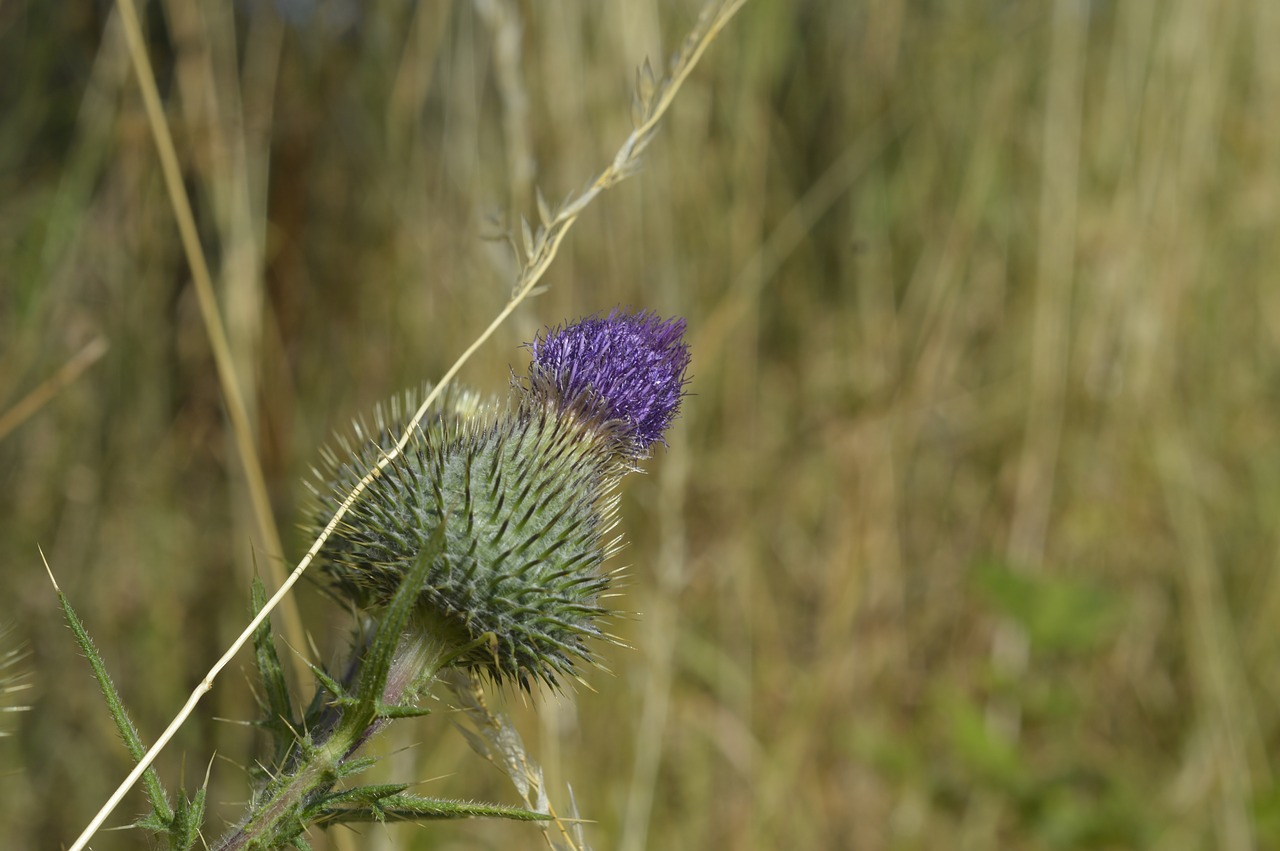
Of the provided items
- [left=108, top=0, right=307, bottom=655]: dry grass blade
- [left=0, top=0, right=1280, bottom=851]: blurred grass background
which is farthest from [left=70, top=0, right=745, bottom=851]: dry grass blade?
[left=0, top=0, right=1280, bottom=851]: blurred grass background

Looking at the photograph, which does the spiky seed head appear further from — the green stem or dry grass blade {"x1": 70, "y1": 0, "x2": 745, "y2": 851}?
the green stem

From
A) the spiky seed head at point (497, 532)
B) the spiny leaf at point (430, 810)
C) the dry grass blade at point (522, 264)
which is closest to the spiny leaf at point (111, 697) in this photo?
the dry grass blade at point (522, 264)

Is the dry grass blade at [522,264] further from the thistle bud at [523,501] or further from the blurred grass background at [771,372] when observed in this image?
the blurred grass background at [771,372]

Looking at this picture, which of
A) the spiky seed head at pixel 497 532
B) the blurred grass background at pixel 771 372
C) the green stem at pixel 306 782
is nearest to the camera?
the green stem at pixel 306 782

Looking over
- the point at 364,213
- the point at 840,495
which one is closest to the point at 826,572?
the point at 840,495

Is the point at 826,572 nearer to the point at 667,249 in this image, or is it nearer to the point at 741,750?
the point at 741,750

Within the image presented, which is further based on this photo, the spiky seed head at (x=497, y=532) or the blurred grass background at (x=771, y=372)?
the blurred grass background at (x=771, y=372)

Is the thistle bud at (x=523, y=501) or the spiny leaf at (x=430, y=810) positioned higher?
the thistle bud at (x=523, y=501)
